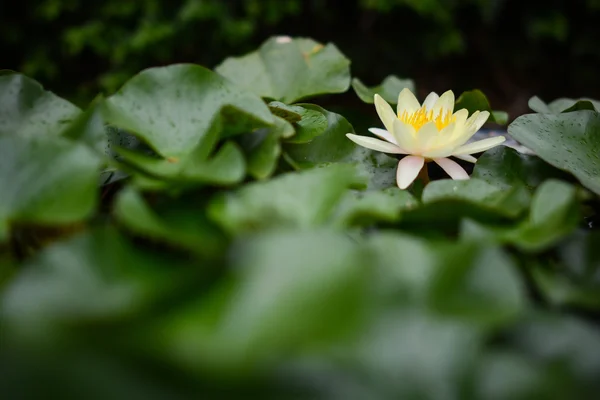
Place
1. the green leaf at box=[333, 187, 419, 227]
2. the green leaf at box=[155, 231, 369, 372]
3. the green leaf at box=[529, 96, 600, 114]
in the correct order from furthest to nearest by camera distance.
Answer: the green leaf at box=[529, 96, 600, 114], the green leaf at box=[333, 187, 419, 227], the green leaf at box=[155, 231, 369, 372]

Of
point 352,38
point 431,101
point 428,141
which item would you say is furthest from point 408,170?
point 352,38

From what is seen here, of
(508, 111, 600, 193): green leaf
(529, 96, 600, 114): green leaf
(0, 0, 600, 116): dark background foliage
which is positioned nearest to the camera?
(508, 111, 600, 193): green leaf

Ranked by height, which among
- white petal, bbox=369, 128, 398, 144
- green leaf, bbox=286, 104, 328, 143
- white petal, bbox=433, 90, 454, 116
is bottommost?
white petal, bbox=369, 128, 398, 144

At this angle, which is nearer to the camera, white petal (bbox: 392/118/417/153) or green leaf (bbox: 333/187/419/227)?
green leaf (bbox: 333/187/419/227)

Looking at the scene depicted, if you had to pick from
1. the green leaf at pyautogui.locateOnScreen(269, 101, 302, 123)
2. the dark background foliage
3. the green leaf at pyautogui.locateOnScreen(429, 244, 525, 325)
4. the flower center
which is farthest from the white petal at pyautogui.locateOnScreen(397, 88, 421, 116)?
the dark background foliage

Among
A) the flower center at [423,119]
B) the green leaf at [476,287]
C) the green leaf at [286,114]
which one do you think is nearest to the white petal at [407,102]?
the flower center at [423,119]

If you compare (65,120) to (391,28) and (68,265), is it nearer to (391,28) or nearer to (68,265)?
(68,265)

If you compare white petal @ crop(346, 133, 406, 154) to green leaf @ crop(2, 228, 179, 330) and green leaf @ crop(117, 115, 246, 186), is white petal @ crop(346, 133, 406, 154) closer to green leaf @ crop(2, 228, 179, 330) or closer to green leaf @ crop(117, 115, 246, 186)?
green leaf @ crop(117, 115, 246, 186)
